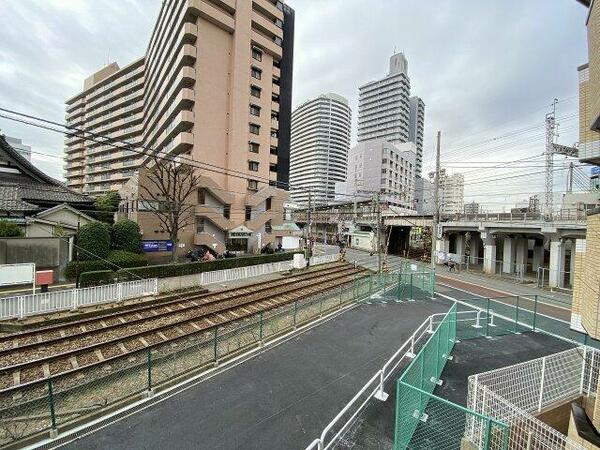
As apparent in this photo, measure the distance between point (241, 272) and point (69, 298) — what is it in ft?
36.1

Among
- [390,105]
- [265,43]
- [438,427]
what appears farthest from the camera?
[390,105]

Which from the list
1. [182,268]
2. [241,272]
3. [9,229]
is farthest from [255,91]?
[9,229]

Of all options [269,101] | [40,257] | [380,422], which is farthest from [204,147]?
[380,422]

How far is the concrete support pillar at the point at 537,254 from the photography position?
1321 inches

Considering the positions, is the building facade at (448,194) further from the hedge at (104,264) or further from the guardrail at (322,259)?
the hedge at (104,264)

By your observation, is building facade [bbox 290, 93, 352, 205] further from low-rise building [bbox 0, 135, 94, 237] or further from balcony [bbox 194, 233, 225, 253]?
low-rise building [bbox 0, 135, 94, 237]

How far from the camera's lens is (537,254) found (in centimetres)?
Result: 3444

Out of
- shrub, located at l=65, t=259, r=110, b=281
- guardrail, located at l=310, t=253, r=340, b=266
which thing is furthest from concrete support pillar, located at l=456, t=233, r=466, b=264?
shrub, located at l=65, t=259, r=110, b=281

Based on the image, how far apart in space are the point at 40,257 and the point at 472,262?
4588 centimetres

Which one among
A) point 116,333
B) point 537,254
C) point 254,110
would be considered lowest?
point 116,333

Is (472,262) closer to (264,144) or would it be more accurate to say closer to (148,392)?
(264,144)

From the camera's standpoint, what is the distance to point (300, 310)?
13609 millimetres

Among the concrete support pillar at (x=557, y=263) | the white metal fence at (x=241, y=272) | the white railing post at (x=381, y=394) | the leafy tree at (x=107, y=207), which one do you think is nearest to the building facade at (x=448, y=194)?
the concrete support pillar at (x=557, y=263)

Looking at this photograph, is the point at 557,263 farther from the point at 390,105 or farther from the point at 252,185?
the point at 390,105
